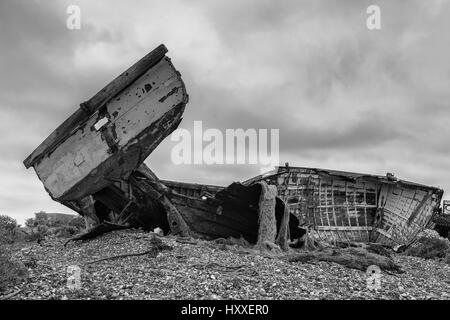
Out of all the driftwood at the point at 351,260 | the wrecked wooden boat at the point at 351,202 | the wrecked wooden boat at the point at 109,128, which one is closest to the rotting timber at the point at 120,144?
the wrecked wooden boat at the point at 109,128

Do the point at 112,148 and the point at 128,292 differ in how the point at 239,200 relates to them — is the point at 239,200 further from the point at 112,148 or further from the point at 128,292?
the point at 128,292

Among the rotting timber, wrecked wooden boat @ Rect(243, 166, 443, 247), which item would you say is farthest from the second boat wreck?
wrecked wooden boat @ Rect(243, 166, 443, 247)

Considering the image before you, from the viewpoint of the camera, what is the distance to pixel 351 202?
2178cm

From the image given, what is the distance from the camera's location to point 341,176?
21.2 metres

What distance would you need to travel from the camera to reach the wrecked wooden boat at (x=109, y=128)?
34.3 ft

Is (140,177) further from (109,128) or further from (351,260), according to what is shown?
(351,260)

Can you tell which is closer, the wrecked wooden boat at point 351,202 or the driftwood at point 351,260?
the driftwood at point 351,260

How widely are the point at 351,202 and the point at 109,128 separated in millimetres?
14323

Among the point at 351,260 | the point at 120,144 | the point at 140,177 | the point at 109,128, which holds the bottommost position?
the point at 351,260

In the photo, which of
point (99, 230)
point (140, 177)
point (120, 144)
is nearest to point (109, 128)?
point (120, 144)

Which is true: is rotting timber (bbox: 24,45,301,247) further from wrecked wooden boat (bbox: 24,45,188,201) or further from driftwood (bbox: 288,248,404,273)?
driftwood (bbox: 288,248,404,273)

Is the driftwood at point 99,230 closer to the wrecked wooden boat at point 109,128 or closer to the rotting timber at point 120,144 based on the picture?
the rotting timber at point 120,144

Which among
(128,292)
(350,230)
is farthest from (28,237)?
(350,230)

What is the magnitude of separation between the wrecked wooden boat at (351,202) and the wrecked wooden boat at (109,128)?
34.8 feet
